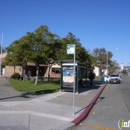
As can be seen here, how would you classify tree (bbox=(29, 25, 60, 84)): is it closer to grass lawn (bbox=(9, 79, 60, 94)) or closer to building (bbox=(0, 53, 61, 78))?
grass lawn (bbox=(9, 79, 60, 94))

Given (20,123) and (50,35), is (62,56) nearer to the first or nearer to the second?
(50,35)

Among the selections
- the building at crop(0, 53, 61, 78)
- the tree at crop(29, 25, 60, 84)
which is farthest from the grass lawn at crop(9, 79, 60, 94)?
the building at crop(0, 53, 61, 78)

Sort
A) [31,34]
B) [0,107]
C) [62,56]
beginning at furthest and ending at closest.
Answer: [62,56], [31,34], [0,107]

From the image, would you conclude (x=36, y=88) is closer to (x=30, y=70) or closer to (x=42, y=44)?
(x=42, y=44)

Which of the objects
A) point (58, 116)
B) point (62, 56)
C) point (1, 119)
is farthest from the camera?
point (62, 56)

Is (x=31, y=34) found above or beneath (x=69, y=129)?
above

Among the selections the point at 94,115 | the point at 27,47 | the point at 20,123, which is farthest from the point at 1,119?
the point at 27,47

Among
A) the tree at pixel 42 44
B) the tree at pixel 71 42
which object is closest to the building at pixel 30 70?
the tree at pixel 71 42

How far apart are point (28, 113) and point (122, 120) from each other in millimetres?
3834

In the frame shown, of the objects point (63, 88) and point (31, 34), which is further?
point (31, 34)

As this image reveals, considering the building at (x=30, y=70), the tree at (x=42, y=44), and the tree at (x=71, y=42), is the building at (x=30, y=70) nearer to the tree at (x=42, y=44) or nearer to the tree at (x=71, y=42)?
the tree at (x=71, y=42)

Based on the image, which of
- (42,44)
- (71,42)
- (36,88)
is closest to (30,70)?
(71,42)

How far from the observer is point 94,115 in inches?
337

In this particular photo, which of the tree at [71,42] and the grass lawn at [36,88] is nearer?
the grass lawn at [36,88]
